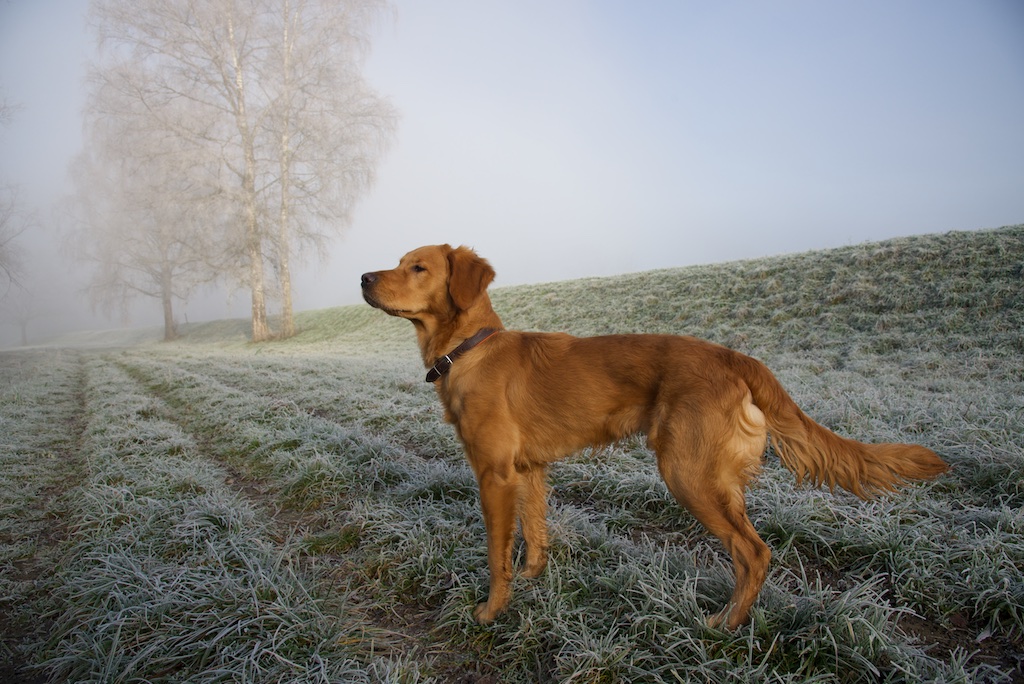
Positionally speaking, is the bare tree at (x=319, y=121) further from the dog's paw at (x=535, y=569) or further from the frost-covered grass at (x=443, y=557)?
the dog's paw at (x=535, y=569)

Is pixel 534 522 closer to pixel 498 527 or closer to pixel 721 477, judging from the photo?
pixel 498 527

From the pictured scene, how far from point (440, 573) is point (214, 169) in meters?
21.7

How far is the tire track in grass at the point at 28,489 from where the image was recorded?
231 centimetres

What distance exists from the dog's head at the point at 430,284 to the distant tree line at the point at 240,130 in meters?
19.3

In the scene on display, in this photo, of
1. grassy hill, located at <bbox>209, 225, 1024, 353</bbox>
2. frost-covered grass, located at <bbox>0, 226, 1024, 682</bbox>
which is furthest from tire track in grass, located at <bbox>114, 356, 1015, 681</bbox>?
grassy hill, located at <bbox>209, 225, 1024, 353</bbox>

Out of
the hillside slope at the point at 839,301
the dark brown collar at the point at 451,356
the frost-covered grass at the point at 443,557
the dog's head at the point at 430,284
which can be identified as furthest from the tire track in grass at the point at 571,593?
the hillside slope at the point at 839,301

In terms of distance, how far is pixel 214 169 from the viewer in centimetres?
1897

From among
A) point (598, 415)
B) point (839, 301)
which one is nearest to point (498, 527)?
point (598, 415)

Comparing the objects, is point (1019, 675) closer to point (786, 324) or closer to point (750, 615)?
point (750, 615)

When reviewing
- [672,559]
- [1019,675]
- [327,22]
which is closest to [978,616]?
[1019,675]

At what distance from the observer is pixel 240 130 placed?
18938 mm

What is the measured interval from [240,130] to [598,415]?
21991 mm

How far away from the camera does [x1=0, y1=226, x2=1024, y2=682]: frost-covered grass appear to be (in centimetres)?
190

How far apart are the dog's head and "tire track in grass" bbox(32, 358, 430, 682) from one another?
5.01 feet
